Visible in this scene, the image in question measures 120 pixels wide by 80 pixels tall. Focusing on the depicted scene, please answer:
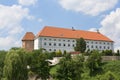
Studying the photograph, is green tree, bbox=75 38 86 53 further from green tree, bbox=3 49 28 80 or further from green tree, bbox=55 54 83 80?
green tree, bbox=3 49 28 80

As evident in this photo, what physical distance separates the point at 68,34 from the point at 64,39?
10.9 feet

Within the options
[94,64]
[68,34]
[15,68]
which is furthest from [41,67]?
[68,34]

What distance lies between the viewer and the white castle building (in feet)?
303

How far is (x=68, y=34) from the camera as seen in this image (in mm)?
98750

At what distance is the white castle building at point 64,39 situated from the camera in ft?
303

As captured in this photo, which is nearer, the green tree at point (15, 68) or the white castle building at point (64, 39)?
the green tree at point (15, 68)

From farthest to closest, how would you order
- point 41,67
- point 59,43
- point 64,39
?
point 64,39, point 59,43, point 41,67

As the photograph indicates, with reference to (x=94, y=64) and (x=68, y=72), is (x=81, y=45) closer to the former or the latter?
(x=94, y=64)

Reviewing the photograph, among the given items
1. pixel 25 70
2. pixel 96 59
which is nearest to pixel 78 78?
pixel 25 70

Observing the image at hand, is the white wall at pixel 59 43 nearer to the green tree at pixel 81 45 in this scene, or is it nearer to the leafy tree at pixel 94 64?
the green tree at pixel 81 45

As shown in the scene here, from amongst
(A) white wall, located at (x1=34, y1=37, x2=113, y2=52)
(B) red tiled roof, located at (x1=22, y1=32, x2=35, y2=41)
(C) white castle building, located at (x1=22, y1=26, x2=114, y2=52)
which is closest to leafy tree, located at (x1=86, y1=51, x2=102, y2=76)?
(C) white castle building, located at (x1=22, y1=26, x2=114, y2=52)

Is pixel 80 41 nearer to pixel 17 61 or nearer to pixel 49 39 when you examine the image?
pixel 49 39

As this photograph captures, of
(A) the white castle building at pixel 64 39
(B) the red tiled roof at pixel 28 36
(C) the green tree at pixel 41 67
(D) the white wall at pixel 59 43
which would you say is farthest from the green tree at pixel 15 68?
(B) the red tiled roof at pixel 28 36

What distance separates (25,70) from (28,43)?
51100 millimetres
